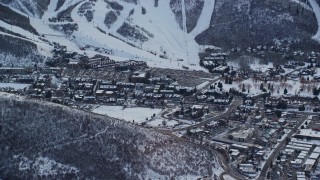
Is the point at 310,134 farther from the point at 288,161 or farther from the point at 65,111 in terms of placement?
the point at 65,111

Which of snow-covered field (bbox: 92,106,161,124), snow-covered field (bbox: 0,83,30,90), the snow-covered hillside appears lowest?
snow-covered field (bbox: 92,106,161,124)

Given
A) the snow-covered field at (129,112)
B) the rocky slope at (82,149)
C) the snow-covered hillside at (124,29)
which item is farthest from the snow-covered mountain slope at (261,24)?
the rocky slope at (82,149)

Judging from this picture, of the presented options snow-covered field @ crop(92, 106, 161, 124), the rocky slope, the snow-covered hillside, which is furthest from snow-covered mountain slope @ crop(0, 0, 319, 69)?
the rocky slope

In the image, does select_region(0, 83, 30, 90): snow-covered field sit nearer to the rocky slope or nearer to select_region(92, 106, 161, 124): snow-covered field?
select_region(92, 106, 161, 124): snow-covered field

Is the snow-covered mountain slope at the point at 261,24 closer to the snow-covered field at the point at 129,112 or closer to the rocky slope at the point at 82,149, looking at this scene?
the snow-covered field at the point at 129,112

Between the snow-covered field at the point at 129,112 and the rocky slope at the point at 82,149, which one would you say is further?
the snow-covered field at the point at 129,112

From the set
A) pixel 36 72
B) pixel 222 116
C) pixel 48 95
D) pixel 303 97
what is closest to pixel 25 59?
pixel 36 72

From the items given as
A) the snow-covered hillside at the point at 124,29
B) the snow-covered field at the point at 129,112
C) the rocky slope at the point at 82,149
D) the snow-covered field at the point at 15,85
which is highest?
the snow-covered hillside at the point at 124,29
